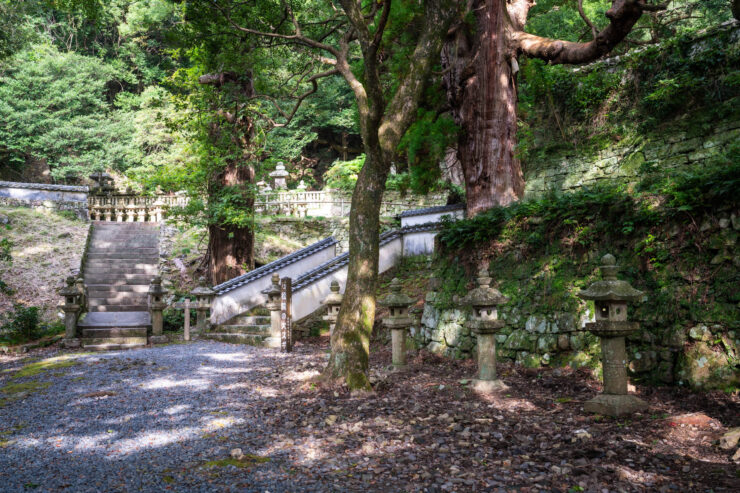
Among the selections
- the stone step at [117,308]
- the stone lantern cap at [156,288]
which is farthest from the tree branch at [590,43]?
the stone step at [117,308]

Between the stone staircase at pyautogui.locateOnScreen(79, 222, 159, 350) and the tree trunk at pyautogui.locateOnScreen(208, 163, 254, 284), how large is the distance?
2100 millimetres

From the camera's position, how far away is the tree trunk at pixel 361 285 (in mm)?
5938

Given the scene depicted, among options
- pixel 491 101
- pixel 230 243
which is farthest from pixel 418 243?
pixel 230 243

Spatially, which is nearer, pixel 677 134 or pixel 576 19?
pixel 677 134

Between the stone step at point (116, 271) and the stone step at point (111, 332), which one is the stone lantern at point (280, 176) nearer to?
the stone step at point (116, 271)

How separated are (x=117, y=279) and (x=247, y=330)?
17.9ft

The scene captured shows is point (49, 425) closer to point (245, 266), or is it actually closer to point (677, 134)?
point (245, 266)

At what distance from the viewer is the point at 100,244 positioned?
1641cm

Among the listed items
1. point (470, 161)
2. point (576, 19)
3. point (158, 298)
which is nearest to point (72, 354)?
point (158, 298)

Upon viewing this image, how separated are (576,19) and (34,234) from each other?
→ 20.0m

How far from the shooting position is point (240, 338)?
11.1 m

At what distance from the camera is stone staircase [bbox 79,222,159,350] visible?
36.9ft

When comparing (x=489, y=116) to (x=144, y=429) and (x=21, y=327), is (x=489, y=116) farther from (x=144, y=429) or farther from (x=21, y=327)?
(x=21, y=327)

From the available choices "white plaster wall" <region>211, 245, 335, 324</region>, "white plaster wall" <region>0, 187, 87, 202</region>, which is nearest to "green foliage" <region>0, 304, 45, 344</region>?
"white plaster wall" <region>211, 245, 335, 324</region>
